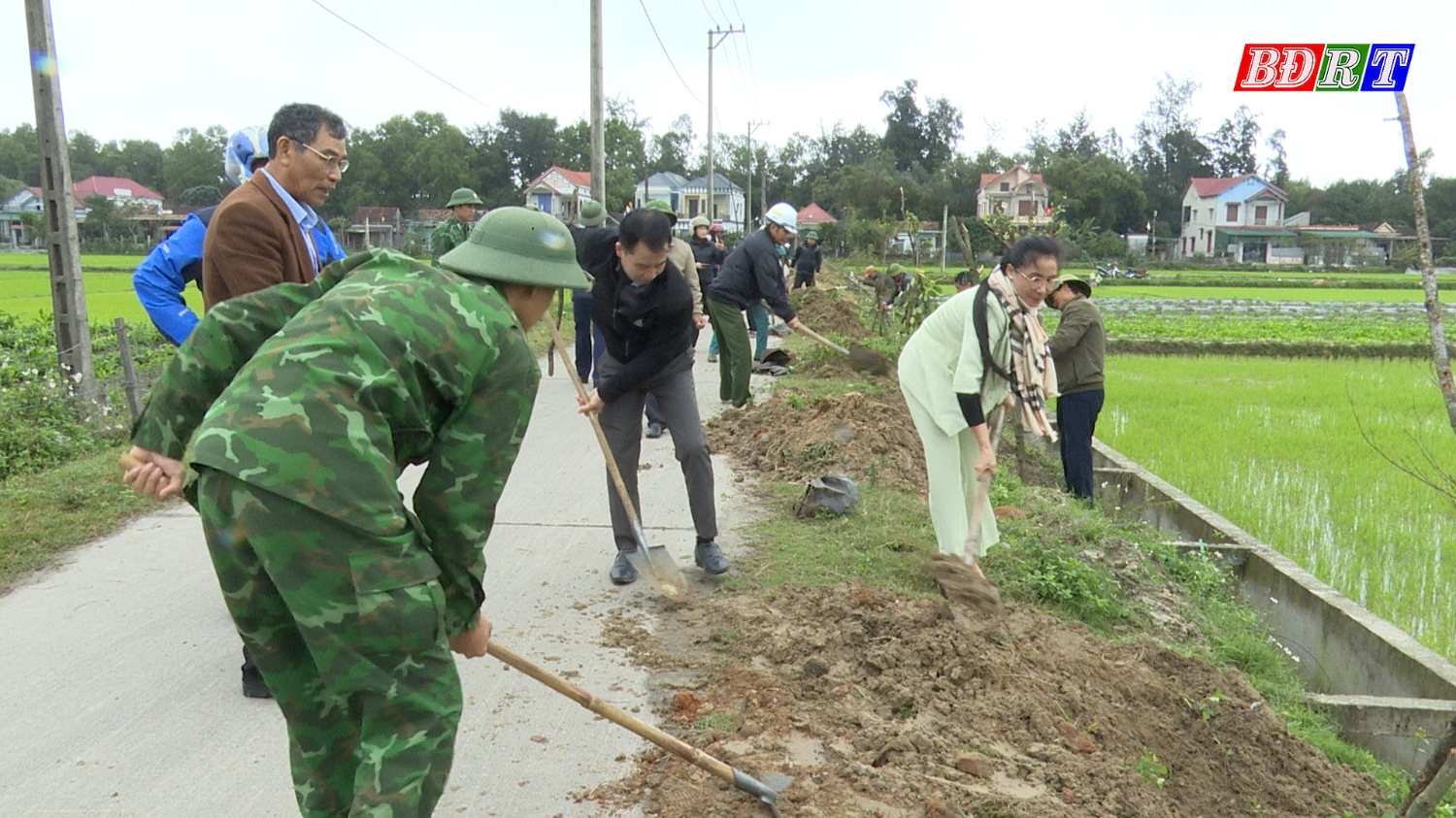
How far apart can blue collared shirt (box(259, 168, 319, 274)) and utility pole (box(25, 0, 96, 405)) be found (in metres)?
5.32

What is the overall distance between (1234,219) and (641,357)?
74.9m

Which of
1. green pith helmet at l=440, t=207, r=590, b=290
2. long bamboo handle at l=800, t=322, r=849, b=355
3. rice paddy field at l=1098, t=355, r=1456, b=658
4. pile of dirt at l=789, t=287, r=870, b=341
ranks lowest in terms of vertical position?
rice paddy field at l=1098, t=355, r=1456, b=658

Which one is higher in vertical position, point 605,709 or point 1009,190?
point 1009,190

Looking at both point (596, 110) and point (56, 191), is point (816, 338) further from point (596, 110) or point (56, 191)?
point (596, 110)

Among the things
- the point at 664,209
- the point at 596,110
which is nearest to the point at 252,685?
the point at 664,209

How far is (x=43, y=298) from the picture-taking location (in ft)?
68.5

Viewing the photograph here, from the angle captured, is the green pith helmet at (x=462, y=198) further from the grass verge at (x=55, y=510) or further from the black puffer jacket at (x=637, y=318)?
the black puffer jacket at (x=637, y=318)

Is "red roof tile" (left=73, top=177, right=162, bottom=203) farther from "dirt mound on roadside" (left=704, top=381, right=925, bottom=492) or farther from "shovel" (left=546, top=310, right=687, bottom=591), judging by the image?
"shovel" (left=546, top=310, right=687, bottom=591)

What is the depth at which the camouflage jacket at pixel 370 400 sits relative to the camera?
1.97m

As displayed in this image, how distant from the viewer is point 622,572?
5.14 meters

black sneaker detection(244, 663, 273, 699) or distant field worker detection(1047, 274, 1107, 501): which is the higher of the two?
distant field worker detection(1047, 274, 1107, 501)

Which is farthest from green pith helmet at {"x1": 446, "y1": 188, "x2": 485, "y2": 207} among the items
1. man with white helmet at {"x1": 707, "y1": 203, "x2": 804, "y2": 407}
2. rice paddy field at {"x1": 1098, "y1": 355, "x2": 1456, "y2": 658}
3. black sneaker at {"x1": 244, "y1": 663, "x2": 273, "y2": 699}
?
rice paddy field at {"x1": 1098, "y1": 355, "x2": 1456, "y2": 658}

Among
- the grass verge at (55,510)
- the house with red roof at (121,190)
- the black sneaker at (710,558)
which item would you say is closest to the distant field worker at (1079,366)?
the black sneaker at (710,558)

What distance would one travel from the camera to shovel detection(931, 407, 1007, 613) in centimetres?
483
